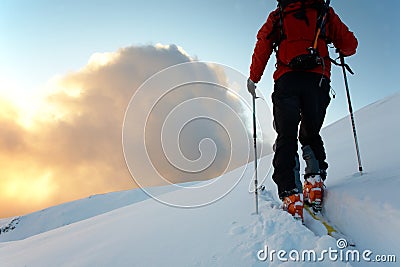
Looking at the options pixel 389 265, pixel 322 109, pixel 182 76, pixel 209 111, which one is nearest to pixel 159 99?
pixel 182 76

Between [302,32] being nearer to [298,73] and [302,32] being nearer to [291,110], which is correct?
[298,73]

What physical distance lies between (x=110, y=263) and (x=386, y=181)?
9.16 feet

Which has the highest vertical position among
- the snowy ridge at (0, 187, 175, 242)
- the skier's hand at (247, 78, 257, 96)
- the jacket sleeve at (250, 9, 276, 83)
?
the jacket sleeve at (250, 9, 276, 83)

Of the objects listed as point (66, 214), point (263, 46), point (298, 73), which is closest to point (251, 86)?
point (263, 46)

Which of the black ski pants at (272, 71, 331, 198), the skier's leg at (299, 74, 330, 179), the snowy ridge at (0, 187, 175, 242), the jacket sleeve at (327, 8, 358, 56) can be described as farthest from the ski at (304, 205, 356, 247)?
the snowy ridge at (0, 187, 175, 242)

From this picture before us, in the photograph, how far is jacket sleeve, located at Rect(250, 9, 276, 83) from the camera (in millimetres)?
3248

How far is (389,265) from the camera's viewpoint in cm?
206

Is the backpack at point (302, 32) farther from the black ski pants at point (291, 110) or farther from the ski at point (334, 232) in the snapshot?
the ski at point (334, 232)

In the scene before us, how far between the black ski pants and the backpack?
15 cm

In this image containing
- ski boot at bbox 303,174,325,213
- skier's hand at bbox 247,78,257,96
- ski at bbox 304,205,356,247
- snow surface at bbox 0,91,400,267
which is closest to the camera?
snow surface at bbox 0,91,400,267

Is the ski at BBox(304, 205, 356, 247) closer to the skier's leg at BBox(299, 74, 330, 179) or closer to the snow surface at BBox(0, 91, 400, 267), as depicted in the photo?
the snow surface at BBox(0, 91, 400, 267)

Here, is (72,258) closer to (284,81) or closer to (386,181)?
(284,81)

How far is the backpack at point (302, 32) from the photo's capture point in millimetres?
3062

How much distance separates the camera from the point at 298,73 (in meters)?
3.17
